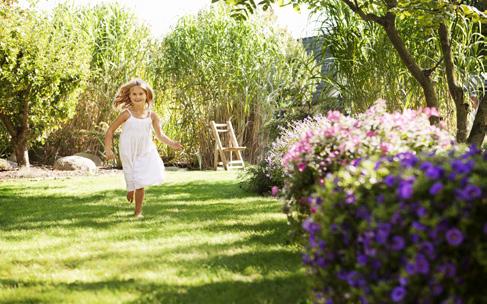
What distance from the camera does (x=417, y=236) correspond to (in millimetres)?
1967

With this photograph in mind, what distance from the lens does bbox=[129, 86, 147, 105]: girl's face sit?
6844mm

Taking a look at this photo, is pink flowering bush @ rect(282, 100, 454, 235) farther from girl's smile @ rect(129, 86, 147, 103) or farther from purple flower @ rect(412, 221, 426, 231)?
girl's smile @ rect(129, 86, 147, 103)

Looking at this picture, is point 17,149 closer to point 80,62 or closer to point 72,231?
point 80,62

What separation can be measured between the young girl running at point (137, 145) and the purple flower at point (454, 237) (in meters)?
4.95

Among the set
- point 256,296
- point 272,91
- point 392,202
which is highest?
point 272,91

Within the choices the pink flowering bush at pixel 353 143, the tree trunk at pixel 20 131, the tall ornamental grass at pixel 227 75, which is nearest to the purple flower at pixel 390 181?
the pink flowering bush at pixel 353 143

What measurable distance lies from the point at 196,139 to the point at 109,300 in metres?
13.0

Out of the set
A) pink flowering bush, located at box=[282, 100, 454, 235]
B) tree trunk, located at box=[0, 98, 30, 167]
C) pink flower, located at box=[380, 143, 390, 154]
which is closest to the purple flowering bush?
pink flower, located at box=[380, 143, 390, 154]

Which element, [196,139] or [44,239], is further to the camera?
[196,139]

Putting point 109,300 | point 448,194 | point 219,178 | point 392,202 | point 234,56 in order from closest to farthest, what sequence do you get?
point 448,194 < point 392,202 < point 109,300 < point 219,178 < point 234,56

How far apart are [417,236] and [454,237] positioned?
12cm

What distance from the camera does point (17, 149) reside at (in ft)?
42.5

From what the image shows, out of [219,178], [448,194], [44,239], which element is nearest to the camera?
[448,194]

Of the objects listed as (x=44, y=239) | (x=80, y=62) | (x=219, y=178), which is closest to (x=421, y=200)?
(x=44, y=239)
